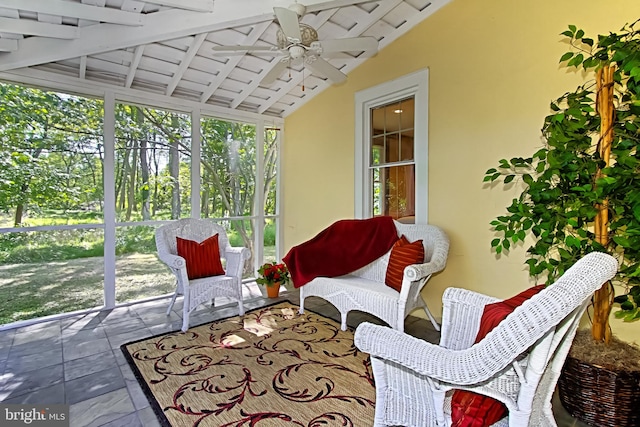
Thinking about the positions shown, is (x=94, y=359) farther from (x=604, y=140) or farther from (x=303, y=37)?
(x=604, y=140)

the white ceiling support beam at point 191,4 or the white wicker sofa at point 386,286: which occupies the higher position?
the white ceiling support beam at point 191,4

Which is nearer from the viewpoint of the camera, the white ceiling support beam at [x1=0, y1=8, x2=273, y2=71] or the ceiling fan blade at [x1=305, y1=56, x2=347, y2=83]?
the ceiling fan blade at [x1=305, y1=56, x2=347, y2=83]

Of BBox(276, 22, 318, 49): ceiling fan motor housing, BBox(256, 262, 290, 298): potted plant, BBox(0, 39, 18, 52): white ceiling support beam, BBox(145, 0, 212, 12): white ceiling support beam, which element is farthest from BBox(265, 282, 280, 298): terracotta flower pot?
BBox(0, 39, 18, 52): white ceiling support beam

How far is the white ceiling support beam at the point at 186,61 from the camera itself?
321 centimetres

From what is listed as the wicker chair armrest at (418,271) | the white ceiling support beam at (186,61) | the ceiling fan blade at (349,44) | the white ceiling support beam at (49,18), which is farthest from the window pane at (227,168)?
the wicker chair armrest at (418,271)

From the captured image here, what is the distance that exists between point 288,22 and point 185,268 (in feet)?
7.63

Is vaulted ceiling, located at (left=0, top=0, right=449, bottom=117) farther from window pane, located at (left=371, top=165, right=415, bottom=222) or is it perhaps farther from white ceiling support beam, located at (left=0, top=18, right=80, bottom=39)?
window pane, located at (left=371, top=165, right=415, bottom=222)

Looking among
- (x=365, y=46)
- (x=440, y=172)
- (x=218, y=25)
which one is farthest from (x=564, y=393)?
(x=218, y=25)

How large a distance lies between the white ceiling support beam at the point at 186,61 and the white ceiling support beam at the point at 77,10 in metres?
0.54

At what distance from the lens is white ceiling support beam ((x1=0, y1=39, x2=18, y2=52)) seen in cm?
292

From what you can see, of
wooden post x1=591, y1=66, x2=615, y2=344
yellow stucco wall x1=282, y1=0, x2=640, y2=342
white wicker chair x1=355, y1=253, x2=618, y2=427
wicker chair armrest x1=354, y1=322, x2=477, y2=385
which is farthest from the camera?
yellow stucco wall x1=282, y1=0, x2=640, y2=342

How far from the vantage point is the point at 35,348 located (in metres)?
2.80

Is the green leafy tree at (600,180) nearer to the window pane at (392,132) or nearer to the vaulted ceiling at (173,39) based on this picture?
the window pane at (392,132)

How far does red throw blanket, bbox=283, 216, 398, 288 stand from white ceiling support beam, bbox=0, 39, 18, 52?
3.16 meters
